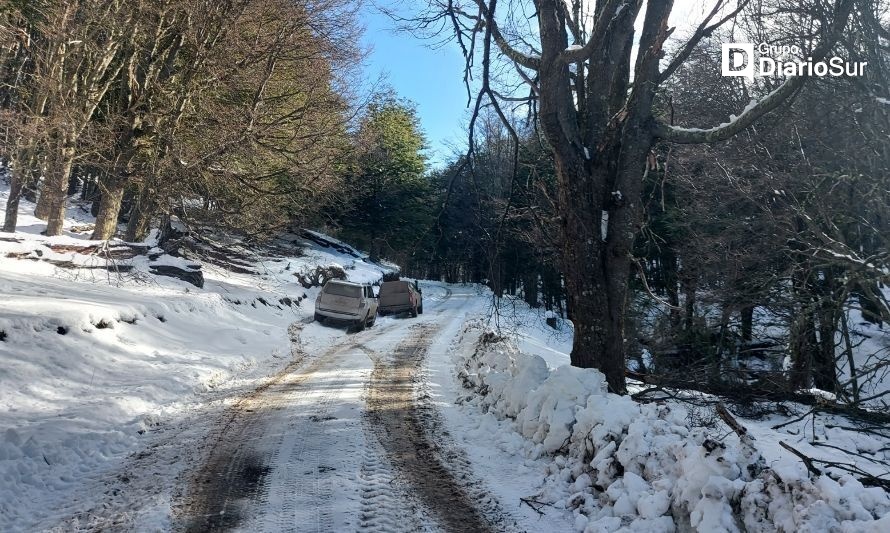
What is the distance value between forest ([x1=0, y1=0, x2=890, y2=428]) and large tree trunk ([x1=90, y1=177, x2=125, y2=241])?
0.30 ft

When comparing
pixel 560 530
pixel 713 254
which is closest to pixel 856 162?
pixel 713 254

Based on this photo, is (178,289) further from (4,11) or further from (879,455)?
(879,455)

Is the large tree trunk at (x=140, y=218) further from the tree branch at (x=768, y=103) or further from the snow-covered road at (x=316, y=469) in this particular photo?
the tree branch at (x=768, y=103)

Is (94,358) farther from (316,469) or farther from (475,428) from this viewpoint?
(475,428)

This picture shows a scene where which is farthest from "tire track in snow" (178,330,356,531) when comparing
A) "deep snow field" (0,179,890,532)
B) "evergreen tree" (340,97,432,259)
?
"evergreen tree" (340,97,432,259)

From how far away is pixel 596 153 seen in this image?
21.7 ft

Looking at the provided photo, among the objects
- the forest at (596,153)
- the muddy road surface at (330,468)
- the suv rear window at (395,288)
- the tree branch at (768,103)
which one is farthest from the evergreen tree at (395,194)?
the tree branch at (768,103)

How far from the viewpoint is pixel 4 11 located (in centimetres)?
1391

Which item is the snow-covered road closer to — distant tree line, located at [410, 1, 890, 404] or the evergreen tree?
distant tree line, located at [410, 1, 890, 404]

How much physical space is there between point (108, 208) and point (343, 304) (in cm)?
745

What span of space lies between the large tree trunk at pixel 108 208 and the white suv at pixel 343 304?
21.6 ft

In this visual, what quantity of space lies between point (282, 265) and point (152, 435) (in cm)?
2153

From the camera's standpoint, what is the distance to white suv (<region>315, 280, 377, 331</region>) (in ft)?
60.5

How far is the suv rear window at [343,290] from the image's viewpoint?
18734 mm
